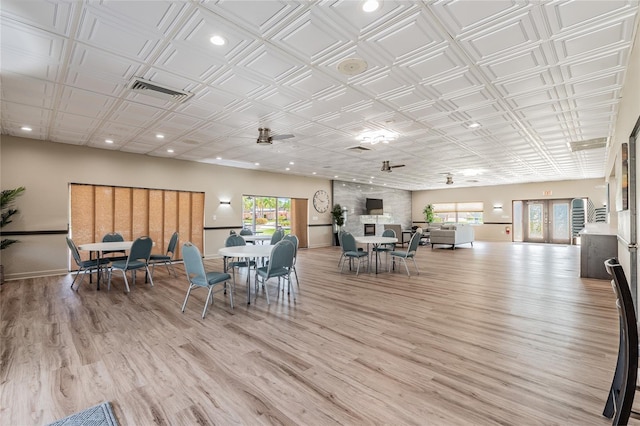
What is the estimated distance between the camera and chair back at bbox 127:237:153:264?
5.04m

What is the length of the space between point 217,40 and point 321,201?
Answer: 9901mm

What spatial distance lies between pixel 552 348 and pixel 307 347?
236 centimetres

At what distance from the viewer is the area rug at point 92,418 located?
5.95ft

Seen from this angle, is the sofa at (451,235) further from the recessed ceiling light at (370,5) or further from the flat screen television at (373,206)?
the recessed ceiling light at (370,5)

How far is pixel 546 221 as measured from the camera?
45.7 ft

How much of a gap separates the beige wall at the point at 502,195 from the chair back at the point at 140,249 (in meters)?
15.6

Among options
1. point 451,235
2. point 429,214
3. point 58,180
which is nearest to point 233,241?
point 58,180

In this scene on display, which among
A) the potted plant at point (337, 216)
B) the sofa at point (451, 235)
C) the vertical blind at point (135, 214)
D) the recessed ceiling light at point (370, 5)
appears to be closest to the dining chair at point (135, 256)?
the vertical blind at point (135, 214)

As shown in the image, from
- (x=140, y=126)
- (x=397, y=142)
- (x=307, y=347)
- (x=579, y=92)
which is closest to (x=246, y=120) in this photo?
(x=140, y=126)

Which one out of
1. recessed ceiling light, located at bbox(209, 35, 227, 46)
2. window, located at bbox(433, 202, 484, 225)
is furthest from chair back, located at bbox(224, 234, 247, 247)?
window, located at bbox(433, 202, 484, 225)

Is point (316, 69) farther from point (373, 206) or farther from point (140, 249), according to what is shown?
point (373, 206)

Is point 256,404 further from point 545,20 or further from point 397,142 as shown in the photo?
point 397,142

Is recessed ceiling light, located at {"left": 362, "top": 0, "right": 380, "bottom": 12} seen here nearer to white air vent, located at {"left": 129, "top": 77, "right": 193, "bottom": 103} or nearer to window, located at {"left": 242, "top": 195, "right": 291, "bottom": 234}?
white air vent, located at {"left": 129, "top": 77, "right": 193, "bottom": 103}

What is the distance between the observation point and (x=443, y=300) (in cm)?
445
